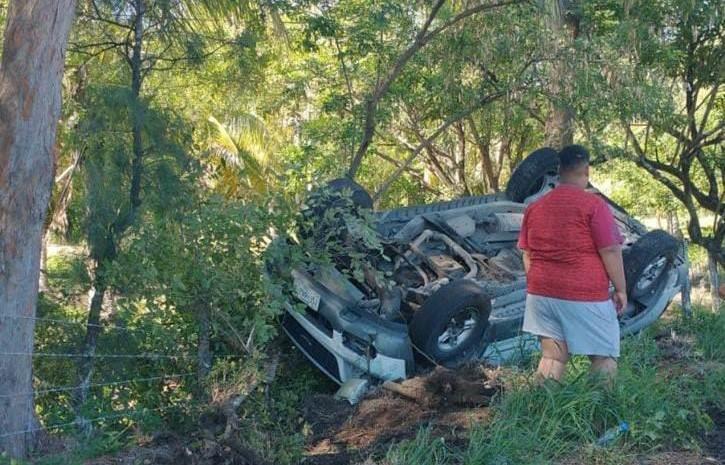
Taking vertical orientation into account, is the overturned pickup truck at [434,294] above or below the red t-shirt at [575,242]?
below

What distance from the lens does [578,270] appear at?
566 cm

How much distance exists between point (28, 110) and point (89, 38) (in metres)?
3.44

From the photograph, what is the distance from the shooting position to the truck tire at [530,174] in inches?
379

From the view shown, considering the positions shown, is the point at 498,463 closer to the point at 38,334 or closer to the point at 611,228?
the point at 611,228

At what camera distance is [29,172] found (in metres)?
5.41

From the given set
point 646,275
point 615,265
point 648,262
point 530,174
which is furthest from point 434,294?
point 530,174

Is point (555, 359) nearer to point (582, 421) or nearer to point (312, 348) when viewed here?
point (582, 421)

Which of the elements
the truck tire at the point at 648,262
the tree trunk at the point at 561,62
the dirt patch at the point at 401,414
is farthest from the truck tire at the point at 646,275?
the tree trunk at the point at 561,62

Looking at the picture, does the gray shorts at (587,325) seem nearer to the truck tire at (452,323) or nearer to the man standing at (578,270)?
the man standing at (578,270)

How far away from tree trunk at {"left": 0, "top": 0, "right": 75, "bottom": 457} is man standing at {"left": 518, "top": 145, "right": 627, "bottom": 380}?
3.06 meters

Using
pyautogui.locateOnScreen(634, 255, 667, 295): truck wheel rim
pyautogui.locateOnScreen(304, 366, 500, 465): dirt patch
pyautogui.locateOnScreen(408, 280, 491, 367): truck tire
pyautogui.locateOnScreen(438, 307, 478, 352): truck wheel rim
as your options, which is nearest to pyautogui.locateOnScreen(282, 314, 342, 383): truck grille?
pyautogui.locateOnScreen(304, 366, 500, 465): dirt patch

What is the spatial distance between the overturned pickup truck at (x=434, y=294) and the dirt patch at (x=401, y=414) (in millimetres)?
537

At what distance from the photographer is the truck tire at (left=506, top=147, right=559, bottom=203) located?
9625 millimetres

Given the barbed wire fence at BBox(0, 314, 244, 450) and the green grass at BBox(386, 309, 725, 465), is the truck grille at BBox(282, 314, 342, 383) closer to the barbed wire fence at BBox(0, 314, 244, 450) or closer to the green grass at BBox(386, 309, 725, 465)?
the barbed wire fence at BBox(0, 314, 244, 450)
